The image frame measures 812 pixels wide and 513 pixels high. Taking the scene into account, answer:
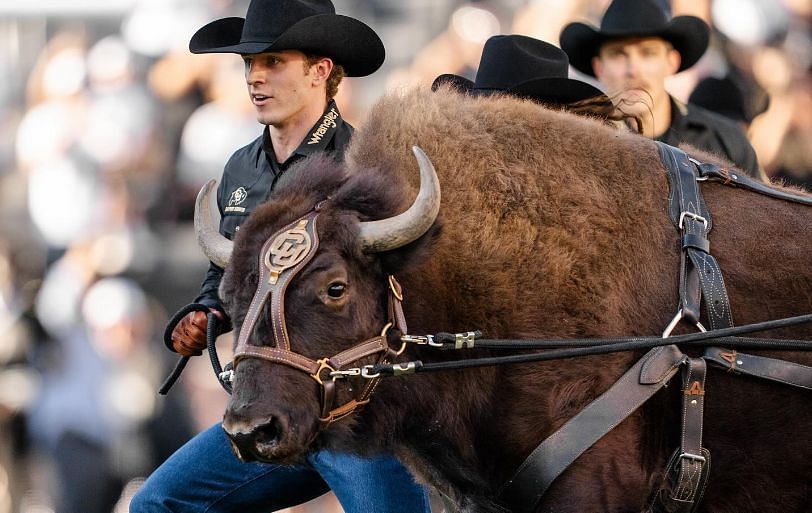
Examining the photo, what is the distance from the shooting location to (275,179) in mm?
4652

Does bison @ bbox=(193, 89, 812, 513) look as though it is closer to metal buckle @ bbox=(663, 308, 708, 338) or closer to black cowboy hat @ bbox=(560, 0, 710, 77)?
metal buckle @ bbox=(663, 308, 708, 338)

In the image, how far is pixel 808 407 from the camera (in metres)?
4.10

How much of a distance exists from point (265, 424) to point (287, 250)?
52 centimetres

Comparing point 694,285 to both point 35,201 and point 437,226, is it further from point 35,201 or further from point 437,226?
point 35,201

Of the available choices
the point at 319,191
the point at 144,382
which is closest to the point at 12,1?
the point at 144,382

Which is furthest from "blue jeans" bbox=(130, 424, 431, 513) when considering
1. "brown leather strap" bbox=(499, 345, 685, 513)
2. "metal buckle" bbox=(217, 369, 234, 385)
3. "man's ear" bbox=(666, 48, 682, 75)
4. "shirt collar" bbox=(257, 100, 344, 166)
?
"man's ear" bbox=(666, 48, 682, 75)

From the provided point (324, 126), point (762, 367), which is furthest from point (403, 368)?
point (324, 126)

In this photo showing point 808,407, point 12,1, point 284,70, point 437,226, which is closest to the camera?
point 437,226

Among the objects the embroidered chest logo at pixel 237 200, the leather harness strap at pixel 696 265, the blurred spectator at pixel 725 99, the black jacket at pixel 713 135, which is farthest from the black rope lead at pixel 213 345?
the blurred spectator at pixel 725 99

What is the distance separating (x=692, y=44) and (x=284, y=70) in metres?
2.49

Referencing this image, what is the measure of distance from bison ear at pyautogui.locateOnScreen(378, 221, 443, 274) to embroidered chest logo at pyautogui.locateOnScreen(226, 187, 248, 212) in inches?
39.4

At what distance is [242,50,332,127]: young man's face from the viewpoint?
4.71 meters

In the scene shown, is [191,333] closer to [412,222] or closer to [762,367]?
[412,222]

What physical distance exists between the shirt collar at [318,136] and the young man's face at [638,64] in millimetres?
1695
